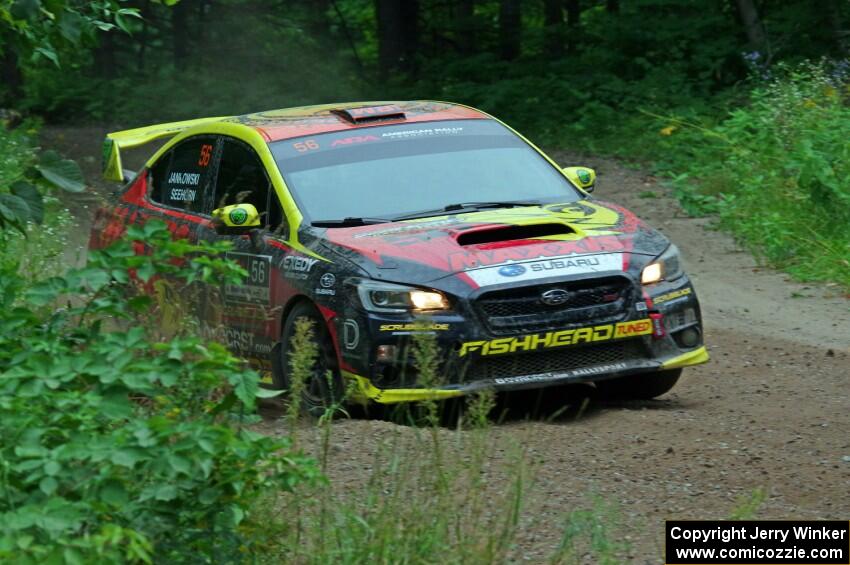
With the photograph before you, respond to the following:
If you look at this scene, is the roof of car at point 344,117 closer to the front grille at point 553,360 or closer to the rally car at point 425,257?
the rally car at point 425,257

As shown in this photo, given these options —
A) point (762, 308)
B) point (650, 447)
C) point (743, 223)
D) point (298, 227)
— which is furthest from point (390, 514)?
point (743, 223)

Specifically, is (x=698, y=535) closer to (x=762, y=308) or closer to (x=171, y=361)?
(x=171, y=361)

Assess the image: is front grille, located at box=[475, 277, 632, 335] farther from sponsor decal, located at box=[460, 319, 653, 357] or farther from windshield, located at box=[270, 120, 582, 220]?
windshield, located at box=[270, 120, 582, 220]

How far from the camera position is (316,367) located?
725 centimetres

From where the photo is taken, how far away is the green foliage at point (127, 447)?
3879 millimetres

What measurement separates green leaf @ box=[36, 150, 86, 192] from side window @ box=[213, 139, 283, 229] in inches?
94.7

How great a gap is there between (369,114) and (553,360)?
2319 mm

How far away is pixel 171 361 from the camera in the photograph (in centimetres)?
434

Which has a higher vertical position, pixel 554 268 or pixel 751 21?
pixel 751 21

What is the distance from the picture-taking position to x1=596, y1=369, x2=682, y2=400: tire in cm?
768

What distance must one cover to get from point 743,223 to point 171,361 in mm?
9527

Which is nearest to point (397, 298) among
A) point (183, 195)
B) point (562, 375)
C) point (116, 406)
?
point (562, 375)

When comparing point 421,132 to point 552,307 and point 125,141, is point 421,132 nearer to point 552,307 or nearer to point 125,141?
point 552,307

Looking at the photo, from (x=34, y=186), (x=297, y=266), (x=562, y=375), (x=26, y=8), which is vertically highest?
(x=26, y=8)
